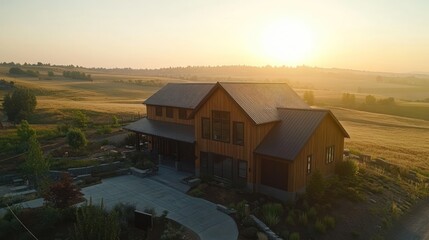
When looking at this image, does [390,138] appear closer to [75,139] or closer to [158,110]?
[158,110]

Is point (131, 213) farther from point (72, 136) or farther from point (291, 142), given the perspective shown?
point (72, 136)

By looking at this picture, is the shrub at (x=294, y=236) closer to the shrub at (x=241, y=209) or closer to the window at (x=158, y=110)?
the shrub at (x=241, y=209)

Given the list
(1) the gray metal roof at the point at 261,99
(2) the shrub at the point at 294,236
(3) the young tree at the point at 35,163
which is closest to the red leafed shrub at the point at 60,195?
A: (3) the young tree at the point at 35,163

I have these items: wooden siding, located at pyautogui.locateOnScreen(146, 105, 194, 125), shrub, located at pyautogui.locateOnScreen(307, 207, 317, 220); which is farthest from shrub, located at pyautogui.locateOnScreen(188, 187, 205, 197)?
wooden siding, located at pyautogui.locateOnScreen(146, 105, 194, 125)

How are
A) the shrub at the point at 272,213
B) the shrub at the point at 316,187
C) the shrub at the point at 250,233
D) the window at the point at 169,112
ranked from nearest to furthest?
the shrub at the point at 250,233 → the shrub at the point at 272,213 → the shrub at the point at 316,187 → the window at the point at 169,112

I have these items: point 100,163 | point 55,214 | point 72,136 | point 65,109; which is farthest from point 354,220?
point 65,109

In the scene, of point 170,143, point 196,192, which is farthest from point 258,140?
point 170,143
